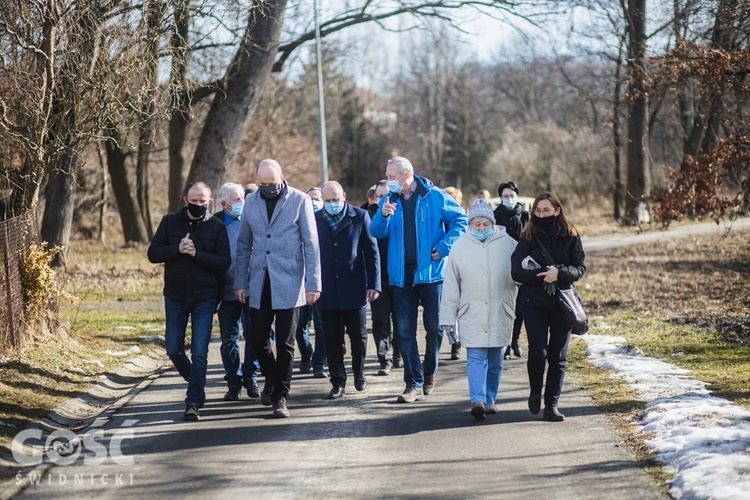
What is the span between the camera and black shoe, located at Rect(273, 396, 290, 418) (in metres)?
8.26

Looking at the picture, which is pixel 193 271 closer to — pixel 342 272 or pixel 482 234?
pixel 342 272

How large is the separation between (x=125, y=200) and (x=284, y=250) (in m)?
24.7

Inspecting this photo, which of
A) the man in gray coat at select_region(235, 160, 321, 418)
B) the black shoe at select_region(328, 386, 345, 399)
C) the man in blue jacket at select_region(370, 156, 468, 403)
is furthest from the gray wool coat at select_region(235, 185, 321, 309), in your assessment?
the black shoe at select_region(328, 386, 345, 399)

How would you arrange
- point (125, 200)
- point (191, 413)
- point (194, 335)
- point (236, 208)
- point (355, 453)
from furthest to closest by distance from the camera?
point (125, 200), point (236, 208), point (194, 335), point (191, 413), point (355, 453)

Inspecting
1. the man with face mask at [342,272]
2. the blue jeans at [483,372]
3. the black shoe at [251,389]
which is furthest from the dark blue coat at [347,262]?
the blue jeans at [483,372]

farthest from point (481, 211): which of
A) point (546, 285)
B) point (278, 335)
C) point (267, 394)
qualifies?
point (267, 394)

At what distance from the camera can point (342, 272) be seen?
900 cm

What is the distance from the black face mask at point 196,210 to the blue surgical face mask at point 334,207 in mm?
1257

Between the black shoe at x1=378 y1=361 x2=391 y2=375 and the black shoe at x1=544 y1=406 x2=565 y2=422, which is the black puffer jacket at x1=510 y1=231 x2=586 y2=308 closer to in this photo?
the black shoe at x1=544 y1=406 x2=565 y2=422

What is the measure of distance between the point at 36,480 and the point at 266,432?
199cm

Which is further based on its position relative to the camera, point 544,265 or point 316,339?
point 316,339

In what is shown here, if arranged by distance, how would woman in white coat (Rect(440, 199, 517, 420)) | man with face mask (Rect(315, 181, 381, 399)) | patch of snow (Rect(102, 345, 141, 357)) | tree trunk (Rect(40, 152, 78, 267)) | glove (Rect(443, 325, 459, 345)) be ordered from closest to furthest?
1. woman in white coat (Rect(440, 199, 517, 420))
2. glove (Rect(443, 325, 459, 345))
3. man with face mask (Rect(315, 181, 381, 399))
4. patch of snow (Rect(102, 345, 141, 357))
5. tree trunk (Rect(40, 152, 78, 267))

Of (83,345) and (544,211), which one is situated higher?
(544,211)

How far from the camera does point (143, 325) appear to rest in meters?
14.5
